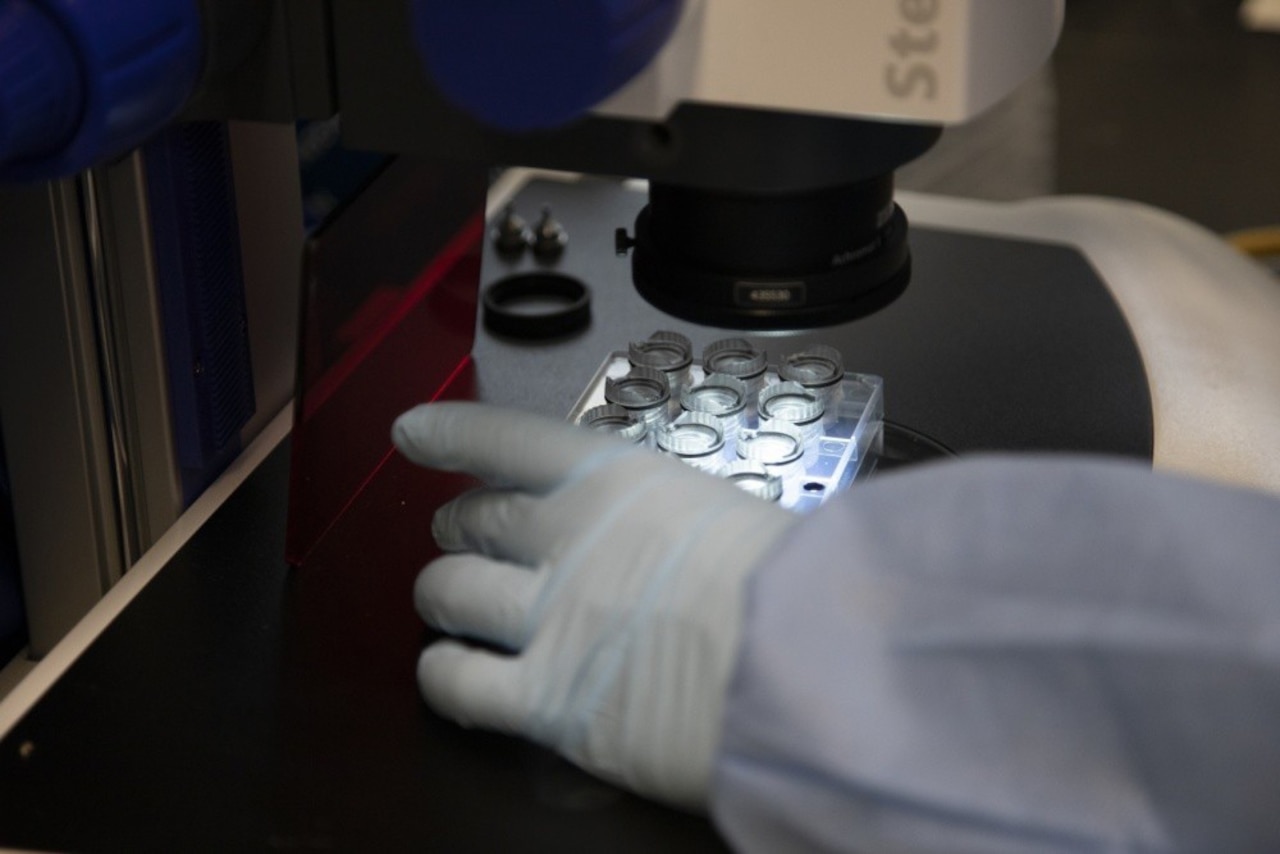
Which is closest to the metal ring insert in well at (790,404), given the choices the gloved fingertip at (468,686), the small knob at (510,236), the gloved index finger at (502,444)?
the gloved index finger at (502,444)

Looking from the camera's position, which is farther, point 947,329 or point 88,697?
point 947,329

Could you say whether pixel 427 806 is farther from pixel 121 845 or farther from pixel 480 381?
pixel 480 381

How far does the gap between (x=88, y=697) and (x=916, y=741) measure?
49cm

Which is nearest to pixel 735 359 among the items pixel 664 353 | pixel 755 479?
pixel 664 353

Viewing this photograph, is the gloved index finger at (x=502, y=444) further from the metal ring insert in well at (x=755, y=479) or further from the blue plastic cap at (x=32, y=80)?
the blue plastic cap at (x=32, y=80)

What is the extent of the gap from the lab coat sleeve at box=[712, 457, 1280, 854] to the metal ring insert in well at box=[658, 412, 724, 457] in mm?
294

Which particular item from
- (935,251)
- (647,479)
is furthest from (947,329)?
(647,479)

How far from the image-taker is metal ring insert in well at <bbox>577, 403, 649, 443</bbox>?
106 centimetres

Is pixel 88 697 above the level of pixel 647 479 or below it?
below

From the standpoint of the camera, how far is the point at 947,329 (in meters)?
1.31

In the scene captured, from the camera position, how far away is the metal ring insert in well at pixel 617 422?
1.06m

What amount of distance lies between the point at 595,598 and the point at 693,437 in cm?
23

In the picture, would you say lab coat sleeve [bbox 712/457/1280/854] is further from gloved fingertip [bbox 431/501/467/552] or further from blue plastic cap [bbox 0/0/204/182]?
blue plastic cap [bbox 0/0/204/182]

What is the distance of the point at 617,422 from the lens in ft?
3.50
